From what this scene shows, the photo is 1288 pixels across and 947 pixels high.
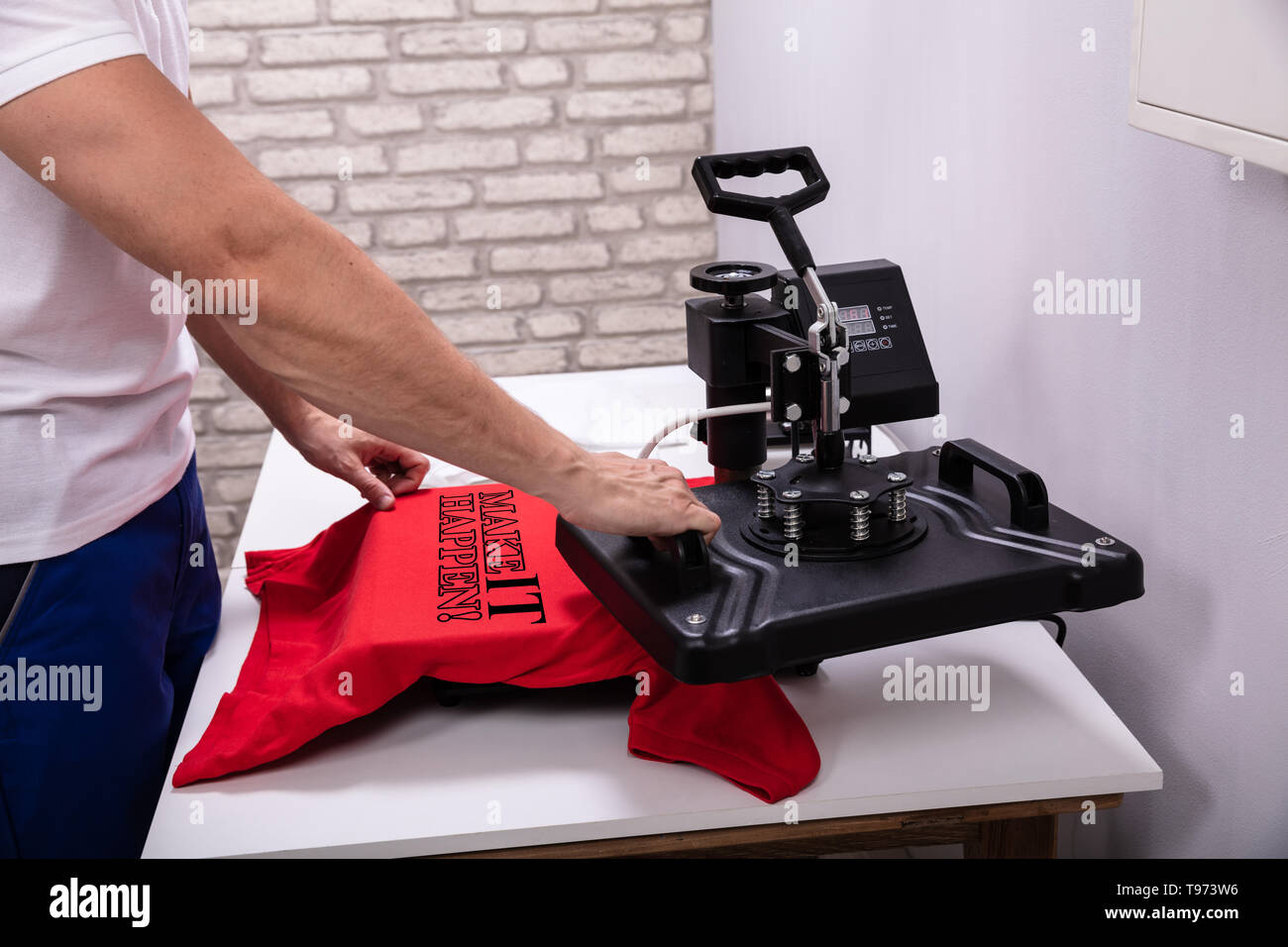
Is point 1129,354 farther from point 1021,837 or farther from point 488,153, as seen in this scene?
point 488,153

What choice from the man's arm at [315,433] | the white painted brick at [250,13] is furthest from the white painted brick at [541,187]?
the man's arm at [315,433]

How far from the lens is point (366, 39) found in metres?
2.46

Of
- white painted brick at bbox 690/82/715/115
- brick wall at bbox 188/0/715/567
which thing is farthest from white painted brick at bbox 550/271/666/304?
white painted brick at bbox 690/82/715/115

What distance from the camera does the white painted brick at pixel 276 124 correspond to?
2.49m

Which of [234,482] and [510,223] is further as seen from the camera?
[234,482]

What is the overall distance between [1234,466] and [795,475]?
0.33 meters

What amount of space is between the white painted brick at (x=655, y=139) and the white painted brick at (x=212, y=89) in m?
0.79

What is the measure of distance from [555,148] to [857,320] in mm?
1535

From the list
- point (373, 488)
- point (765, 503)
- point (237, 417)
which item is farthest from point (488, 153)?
point (765, 503)

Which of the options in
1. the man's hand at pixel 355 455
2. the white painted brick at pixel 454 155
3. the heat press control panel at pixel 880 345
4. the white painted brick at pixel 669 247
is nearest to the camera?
the heat press control panel at pixel 880 345

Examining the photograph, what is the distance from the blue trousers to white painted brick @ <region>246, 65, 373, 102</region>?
66.3 inches

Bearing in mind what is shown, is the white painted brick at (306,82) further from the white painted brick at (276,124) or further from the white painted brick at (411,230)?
→ the white painted brick at (411,230)

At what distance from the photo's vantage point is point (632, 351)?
8.93 ft
